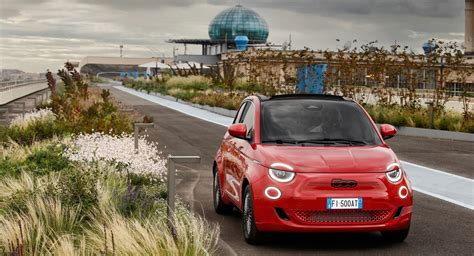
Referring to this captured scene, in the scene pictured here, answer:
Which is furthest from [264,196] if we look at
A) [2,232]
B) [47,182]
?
[47,182]

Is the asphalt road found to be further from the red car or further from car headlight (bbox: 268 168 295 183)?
car headlight (bbox: 268 168 295 183)

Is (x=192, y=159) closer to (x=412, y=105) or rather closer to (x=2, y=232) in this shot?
(x=2, y=232)

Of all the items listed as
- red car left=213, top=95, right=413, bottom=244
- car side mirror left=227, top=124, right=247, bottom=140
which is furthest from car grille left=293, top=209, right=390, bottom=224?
car side mirror left=227, top=124, right=247, bottom=140

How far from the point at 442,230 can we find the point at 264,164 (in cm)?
262

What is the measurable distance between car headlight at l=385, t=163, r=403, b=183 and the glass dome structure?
481 feet

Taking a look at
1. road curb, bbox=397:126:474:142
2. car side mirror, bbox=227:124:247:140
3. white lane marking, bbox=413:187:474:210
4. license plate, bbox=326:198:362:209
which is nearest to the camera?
license plate, bbox=326:198:362:209

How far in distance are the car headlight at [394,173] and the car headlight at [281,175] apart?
997 mm

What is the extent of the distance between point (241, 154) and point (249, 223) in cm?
102

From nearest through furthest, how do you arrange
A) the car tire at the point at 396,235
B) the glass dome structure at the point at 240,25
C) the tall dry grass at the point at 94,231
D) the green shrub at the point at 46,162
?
1. the tall dry grass at the point at 94,231
2. the car tire at the point at 396,235
3. the green shrub at the point at 46,162
4. the glass dome structure at the point at 240,25

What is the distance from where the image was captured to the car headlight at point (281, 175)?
8.52m

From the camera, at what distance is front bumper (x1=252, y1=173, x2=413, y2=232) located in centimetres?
840

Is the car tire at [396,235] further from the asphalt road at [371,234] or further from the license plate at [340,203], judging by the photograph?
the license plate at [340,203]

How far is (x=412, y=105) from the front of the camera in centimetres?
2892

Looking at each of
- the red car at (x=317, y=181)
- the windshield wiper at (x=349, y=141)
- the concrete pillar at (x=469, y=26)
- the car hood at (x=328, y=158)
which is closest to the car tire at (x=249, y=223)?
the red car at (x=317, y=181)
